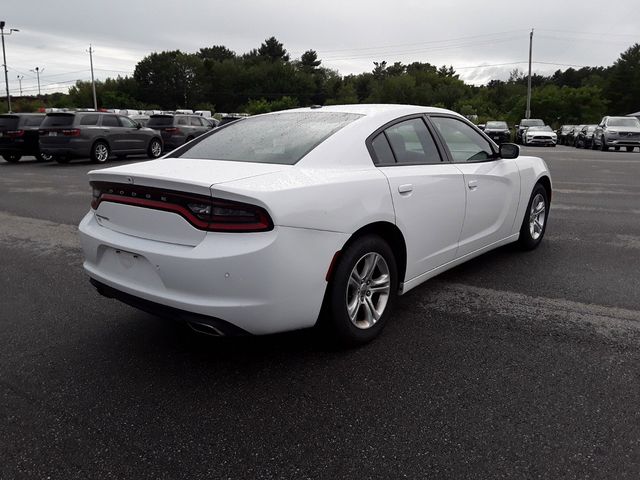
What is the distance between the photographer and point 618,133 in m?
26.7

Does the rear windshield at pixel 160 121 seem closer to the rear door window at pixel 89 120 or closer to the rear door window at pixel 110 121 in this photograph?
the rear door window at pixel 110 121

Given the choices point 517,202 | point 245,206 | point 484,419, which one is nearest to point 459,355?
point 484,419

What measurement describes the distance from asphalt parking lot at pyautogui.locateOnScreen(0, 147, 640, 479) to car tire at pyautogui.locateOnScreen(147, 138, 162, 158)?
16.1m

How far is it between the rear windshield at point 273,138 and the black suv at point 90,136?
14.9 meters

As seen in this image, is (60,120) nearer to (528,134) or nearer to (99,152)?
(99,152)

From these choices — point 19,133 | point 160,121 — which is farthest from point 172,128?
point 19,133

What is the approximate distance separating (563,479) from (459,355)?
1141mm

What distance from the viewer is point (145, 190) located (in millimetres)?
3033

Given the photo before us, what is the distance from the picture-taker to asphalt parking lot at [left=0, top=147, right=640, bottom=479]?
7.65 ft

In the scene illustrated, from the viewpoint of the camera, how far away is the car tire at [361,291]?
310 centimetres

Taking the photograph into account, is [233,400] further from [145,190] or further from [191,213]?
[145,190]

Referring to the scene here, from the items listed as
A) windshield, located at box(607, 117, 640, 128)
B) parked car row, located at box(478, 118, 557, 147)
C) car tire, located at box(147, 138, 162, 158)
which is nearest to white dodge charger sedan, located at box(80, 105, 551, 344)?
car tire, located at box(147, 138, 162, 158)

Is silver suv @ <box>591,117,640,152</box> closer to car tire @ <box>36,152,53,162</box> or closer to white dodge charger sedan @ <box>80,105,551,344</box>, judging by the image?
car tire @ <box>36,152,53,162</box>

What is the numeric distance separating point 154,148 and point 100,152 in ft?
7.97
